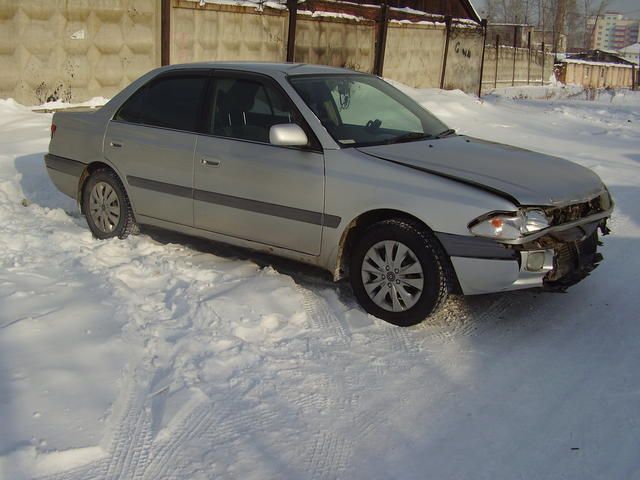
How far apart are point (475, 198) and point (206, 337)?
180 cm

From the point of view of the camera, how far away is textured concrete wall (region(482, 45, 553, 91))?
28503mm

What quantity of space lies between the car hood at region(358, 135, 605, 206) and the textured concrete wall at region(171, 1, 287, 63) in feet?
28.6

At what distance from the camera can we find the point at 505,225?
14.5ft

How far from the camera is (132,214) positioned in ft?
20.7

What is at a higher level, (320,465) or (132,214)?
(132,214)

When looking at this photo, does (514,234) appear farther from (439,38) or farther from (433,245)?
(439,38)

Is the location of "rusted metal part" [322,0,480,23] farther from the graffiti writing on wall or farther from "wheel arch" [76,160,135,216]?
"wheel arch" [76,160,135,216]

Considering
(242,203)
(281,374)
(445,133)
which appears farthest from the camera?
(445,133)

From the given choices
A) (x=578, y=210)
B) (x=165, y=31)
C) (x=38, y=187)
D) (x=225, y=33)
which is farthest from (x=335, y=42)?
(x=578, y=210)

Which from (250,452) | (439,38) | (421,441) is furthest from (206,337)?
(439,38)

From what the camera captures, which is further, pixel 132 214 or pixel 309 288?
pixel 132 214

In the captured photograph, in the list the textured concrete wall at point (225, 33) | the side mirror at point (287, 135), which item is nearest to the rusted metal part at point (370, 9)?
the textured concrete wall at point (225, 33)

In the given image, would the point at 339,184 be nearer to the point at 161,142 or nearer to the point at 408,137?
the point at 408,137

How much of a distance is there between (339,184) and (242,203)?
0.85 meters
